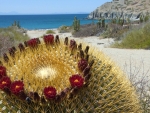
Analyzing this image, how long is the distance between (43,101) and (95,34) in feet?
89.0

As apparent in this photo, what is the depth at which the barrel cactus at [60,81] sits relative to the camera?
2207 mm

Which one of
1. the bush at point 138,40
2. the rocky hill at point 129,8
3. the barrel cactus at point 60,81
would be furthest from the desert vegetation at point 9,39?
the rocky hill at point 129,8

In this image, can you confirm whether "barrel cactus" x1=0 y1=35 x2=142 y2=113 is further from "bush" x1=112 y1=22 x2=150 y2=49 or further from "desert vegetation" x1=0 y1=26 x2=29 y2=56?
"bush" x1=112 y1=22 x2=150 y2=49

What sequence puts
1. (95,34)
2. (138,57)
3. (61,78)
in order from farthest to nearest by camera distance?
(95,34)
(138,57)
(61,78)

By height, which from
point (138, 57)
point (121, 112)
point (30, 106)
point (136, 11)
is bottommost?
point (136, 11)

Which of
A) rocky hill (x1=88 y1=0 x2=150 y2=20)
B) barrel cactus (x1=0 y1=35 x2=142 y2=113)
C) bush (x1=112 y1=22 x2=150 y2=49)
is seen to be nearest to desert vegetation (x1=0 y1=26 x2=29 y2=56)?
bush (x1=112 y1=22 x2=150 y2=49)

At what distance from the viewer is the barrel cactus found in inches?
86.9

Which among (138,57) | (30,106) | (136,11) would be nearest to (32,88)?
(30,106)

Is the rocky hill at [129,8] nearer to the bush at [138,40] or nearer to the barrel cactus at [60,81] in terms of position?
the bush at [138,40]

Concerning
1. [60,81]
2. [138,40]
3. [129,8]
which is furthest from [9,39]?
[129,8]

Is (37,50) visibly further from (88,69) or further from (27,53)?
(88,69)

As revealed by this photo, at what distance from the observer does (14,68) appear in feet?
8.25

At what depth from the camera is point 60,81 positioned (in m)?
2.31

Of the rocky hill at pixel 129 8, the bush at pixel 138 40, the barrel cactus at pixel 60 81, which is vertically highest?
the barrel cactus at pixel 60 81
